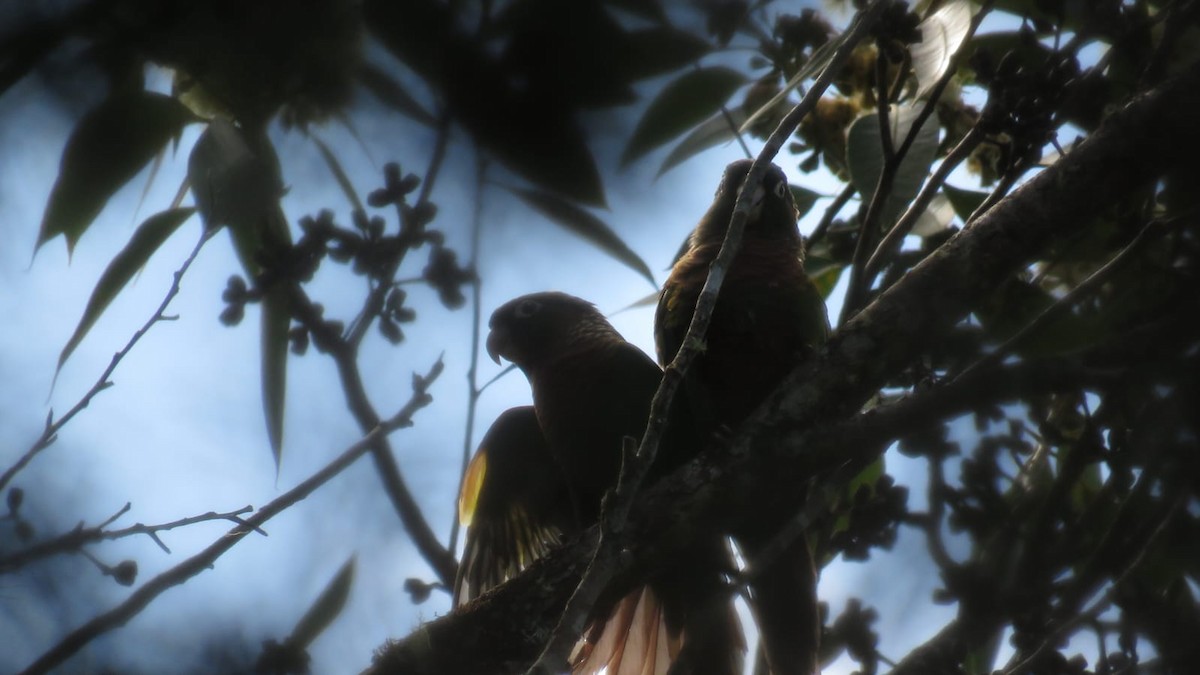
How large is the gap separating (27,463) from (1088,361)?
1343 millimetres

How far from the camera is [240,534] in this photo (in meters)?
1.76

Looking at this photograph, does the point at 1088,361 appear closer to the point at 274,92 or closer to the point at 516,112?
the point at 516,112

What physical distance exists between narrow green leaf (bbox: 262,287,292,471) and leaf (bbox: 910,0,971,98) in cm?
162

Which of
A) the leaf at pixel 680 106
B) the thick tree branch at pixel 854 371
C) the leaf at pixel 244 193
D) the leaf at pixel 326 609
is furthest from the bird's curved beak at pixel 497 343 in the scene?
the leaf at pixel 326 609

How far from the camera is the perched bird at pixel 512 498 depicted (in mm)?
3635

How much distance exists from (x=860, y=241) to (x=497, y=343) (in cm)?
157

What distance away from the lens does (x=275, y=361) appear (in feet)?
5.76

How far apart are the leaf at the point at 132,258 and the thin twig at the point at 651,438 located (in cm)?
81

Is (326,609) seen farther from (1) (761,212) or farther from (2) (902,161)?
(1) (761,212)

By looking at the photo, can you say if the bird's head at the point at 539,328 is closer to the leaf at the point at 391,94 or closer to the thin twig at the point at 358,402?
the thin twig at the point at 358,402

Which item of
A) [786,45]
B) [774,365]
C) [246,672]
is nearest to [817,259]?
[774,365]

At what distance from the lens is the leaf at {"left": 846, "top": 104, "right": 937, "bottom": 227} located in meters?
2.65

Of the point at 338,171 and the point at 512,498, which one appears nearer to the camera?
the point at 338,171

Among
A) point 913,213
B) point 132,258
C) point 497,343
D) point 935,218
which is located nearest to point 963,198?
point 935,218
